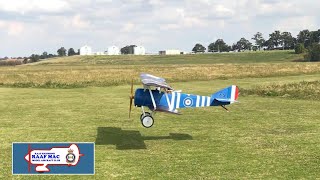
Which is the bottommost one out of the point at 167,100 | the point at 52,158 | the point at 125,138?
the point at 125,138

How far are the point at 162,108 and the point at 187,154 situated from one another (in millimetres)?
2754

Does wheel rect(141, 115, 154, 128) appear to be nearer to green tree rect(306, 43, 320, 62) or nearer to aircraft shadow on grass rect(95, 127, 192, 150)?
aircraft shadow on grass rect(95, 127, 192, 150)

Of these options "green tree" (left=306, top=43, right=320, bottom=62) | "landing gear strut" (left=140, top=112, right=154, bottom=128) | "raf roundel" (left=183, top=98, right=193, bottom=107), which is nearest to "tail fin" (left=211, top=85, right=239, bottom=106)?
"raf roundel" (left=183, top=98, right=193, bottom=107)

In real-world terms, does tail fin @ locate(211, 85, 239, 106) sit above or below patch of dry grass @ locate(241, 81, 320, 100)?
above

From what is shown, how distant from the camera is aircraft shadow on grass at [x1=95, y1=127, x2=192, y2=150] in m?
17.0

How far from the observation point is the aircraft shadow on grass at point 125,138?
16969 mm

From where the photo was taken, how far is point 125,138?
18547 millimetres

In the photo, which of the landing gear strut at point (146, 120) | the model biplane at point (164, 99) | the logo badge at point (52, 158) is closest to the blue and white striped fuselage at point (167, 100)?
the model biplane at point (164, 99)

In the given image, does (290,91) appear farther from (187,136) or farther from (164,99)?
(164,99)

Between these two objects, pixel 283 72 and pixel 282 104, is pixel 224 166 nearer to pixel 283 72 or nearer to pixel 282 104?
pixel 282 104

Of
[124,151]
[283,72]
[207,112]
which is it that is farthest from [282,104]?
[283,72]

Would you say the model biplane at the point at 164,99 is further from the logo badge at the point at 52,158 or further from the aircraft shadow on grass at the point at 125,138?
the logo badge at the point at 52,158

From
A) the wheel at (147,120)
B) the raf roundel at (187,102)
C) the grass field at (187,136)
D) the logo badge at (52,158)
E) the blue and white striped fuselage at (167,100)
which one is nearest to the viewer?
the logo badge at (52,158)

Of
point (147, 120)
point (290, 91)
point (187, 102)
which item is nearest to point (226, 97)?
point (187, 102)
